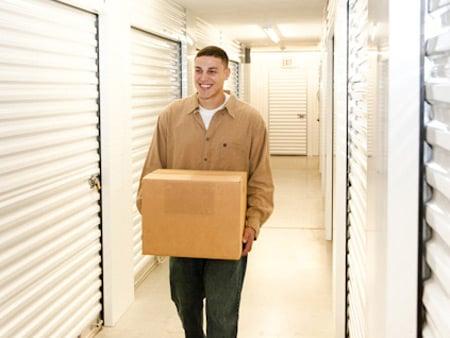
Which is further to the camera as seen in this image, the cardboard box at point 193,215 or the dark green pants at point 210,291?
the dark green pants at point 210,291

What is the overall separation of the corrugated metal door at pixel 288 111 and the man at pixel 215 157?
13.6 meters

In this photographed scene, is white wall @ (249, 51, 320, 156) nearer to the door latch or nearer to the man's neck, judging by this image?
the door latch

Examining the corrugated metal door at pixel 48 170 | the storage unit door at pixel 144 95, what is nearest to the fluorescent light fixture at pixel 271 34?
the storage unit door at pixel 144 95

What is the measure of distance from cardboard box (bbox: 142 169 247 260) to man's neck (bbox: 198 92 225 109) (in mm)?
515

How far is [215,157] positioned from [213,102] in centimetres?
30

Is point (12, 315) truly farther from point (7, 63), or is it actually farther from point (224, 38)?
point (224, 38)

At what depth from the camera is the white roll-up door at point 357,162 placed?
2625mm

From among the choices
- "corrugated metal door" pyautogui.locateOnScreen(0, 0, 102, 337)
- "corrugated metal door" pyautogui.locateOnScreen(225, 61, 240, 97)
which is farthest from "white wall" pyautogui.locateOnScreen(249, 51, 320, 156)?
"corrugated metal door" pyautogui.locateOnScreen(0, 0, 102, 337)

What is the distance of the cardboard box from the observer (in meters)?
2.81

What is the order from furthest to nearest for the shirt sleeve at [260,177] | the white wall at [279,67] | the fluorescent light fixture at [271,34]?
the white wall at [279,67], the fluorescent light fixture at [271,34], the shirt sleeve at [260,177]

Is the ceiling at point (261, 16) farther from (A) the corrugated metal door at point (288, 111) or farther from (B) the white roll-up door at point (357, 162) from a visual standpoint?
(A) the corrugated metal door at point (288, 111)

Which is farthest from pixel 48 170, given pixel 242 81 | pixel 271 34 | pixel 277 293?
pixel 242 81

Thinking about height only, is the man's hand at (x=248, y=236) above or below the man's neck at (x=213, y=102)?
below

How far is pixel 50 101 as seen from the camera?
3.47 meters
